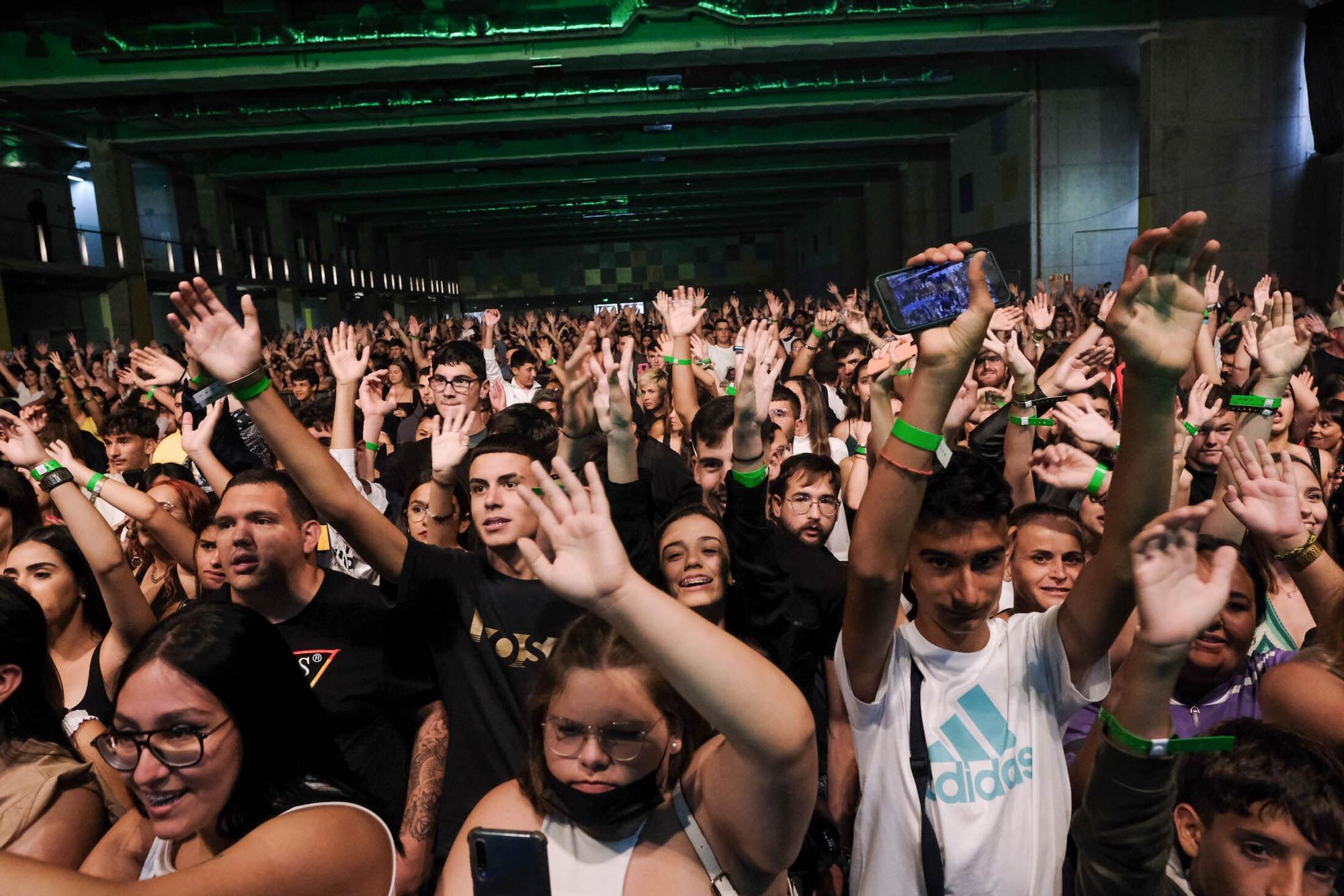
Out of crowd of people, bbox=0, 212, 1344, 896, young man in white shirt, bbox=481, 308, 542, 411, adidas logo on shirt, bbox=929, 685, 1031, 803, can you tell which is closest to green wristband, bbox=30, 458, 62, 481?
crowd of people, bbox=0, 212, 1344, 896

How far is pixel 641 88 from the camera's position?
1688 cm

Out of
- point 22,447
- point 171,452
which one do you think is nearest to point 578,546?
point 22,447

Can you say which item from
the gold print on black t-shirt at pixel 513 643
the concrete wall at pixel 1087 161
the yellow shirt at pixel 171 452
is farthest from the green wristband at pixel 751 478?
the concrete wall at pixel 1087 161

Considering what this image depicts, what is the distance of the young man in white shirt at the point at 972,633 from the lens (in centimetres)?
184

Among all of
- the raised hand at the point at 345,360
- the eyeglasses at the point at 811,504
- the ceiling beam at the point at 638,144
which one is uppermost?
the ceiling beam at the point at 638,144

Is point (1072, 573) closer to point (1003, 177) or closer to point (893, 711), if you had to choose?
point (893, 711)

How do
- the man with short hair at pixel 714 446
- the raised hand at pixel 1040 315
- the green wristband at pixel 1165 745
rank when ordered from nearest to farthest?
the green wristband at pixel 1165 745, the man with short hair at pixel 714 446, the raised hand at pixel 1040 315

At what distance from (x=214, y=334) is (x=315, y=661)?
0.94 meters

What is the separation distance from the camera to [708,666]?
1405 mm

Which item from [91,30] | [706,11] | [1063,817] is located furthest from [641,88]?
[1063,817]

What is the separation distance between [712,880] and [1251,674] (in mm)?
1796

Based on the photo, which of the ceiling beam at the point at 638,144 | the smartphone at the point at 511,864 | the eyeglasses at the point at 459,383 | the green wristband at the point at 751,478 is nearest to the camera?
the smartphone at the point at 511,864

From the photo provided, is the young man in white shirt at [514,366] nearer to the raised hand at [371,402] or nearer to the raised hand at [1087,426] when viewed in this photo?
the raised hand at [371,402]

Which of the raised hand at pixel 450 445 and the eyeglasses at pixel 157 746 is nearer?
the eyeglasses at pixel 157 746
